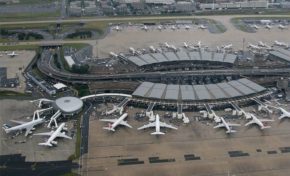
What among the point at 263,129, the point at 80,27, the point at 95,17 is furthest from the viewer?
the point at 95,17

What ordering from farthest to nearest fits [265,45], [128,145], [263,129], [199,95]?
[265,45] < [199,95] < [263,129] < [128,145]

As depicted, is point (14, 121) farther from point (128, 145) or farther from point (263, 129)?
point (263, 129)

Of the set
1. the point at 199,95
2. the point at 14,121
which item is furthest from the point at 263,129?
the point at 14,121

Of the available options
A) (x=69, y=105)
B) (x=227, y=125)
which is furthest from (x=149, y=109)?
(x=69, y=105)

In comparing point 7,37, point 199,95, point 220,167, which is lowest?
point 220,167

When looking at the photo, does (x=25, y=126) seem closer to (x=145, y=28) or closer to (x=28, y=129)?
(x=28, y=129)

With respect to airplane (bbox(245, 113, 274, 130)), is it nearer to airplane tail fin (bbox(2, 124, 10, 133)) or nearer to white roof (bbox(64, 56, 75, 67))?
airplane tail fin (bbox(2, 124, 10, 133))

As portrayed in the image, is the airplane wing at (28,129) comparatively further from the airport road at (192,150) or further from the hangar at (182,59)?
the hangar at (182,59)
